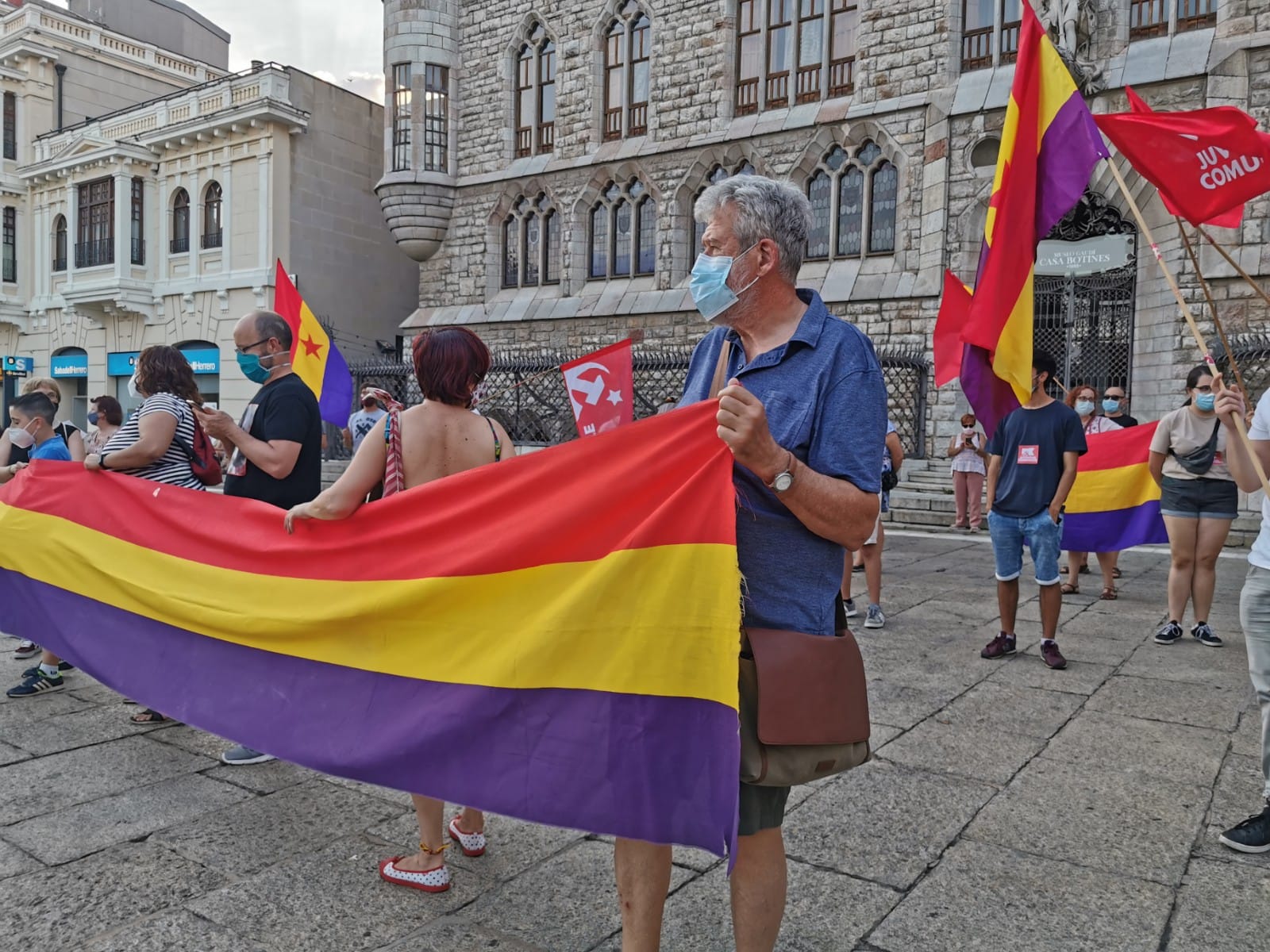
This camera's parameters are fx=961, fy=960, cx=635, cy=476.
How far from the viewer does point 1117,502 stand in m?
8.39

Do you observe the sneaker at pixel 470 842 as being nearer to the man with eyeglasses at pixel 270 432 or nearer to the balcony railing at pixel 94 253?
the man with eyeglasses at pixel 270 432

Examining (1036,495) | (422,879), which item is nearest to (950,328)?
A: (1036,495)

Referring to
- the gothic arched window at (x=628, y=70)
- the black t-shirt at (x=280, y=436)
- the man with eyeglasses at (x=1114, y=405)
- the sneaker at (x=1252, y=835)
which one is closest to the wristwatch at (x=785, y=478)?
the sneaker at (x=1252, y=835)

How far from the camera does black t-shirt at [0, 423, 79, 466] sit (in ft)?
20.8

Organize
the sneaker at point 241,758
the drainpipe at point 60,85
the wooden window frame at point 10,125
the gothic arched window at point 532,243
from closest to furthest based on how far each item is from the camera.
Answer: the sneaker at point 241,758, the gothic arched window at point 532,243, the wooden window frame at point 10,125, the drainpipe at point 60,85

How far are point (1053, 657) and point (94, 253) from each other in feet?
103

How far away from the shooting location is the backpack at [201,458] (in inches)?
183

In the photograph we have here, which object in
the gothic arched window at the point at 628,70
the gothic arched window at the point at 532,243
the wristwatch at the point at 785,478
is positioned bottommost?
the wristwatch at the point at 785,478

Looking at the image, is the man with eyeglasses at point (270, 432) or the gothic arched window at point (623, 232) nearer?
the man with eyeglasses at point (270, 432)

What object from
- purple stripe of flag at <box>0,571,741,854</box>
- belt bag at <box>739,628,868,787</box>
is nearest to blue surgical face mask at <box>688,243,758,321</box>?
belt bag at <box>739,628,868,787</box>

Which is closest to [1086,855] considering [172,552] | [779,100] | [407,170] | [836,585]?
[836,585]

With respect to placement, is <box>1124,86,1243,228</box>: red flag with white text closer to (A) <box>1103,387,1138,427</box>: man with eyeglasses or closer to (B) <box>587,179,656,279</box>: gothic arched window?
(A) <box>1103,387,1138,427</box>: man with eyeglasses

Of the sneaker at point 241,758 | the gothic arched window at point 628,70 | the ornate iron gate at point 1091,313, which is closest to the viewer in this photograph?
the sneaker at point 241,758

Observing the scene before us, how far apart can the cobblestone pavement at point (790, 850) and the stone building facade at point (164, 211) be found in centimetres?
2390
